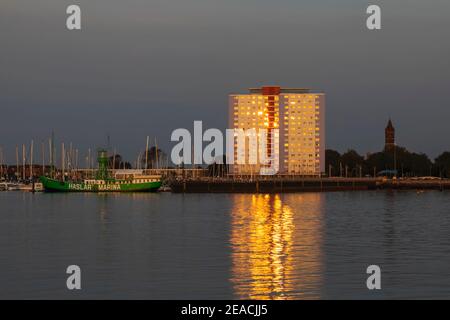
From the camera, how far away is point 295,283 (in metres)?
33.2

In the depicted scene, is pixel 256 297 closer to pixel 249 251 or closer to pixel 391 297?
pixel 391 297

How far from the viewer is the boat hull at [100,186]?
6634 inches

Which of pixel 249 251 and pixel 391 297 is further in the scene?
pixel 249 251

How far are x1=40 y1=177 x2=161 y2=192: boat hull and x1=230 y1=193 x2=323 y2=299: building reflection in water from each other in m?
101

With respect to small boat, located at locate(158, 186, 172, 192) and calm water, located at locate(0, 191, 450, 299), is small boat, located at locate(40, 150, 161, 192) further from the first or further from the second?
calm water, located at locate(0, 191, 450, 299)

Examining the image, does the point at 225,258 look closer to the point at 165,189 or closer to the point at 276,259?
the point at 276,259

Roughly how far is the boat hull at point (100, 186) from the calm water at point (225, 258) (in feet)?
319

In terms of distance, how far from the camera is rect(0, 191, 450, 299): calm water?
32.0m

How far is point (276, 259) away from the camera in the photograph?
1614 inches

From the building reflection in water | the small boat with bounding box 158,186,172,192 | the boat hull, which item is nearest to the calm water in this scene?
the building reflection in water

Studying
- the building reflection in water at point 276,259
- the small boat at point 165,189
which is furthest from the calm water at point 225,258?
the small boat at point 165,189

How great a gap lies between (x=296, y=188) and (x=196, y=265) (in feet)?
501

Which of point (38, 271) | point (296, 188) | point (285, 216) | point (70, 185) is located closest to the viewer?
point (38, 271)
